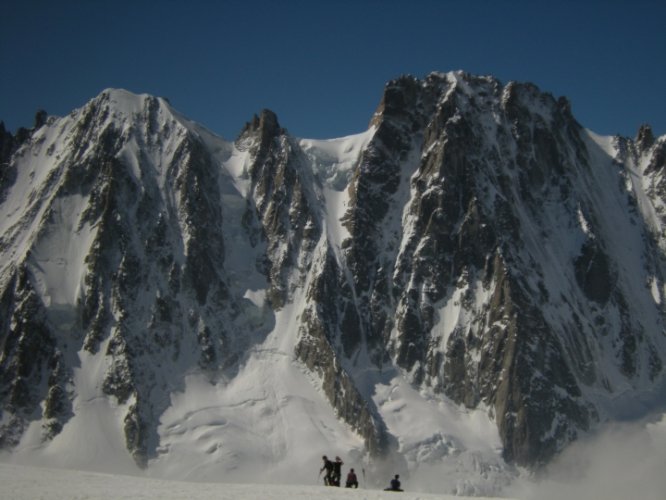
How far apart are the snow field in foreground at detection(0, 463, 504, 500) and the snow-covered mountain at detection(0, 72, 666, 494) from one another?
6672 centimetres

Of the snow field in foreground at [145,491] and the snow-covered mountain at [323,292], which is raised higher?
the snow-covered mountain at [323,292]

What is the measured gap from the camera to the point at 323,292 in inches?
5059

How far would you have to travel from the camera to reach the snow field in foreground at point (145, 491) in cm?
3775

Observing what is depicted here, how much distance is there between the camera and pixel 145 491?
39.5 m

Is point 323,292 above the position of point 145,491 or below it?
above

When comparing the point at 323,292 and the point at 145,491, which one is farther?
the point at 323,292

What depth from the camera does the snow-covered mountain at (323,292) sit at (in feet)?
379

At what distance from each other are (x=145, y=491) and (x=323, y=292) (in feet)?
294

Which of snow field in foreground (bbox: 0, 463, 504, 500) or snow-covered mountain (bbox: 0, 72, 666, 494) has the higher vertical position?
snow-covered mountain (bbox: 0, 72, 666, 494)

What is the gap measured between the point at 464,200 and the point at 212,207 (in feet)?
150

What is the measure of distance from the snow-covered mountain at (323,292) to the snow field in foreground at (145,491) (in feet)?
219

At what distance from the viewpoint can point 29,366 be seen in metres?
118

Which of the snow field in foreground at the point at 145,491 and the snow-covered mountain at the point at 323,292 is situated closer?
the snow field in foreground at the point at 145,491

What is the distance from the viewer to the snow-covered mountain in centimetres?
11556
